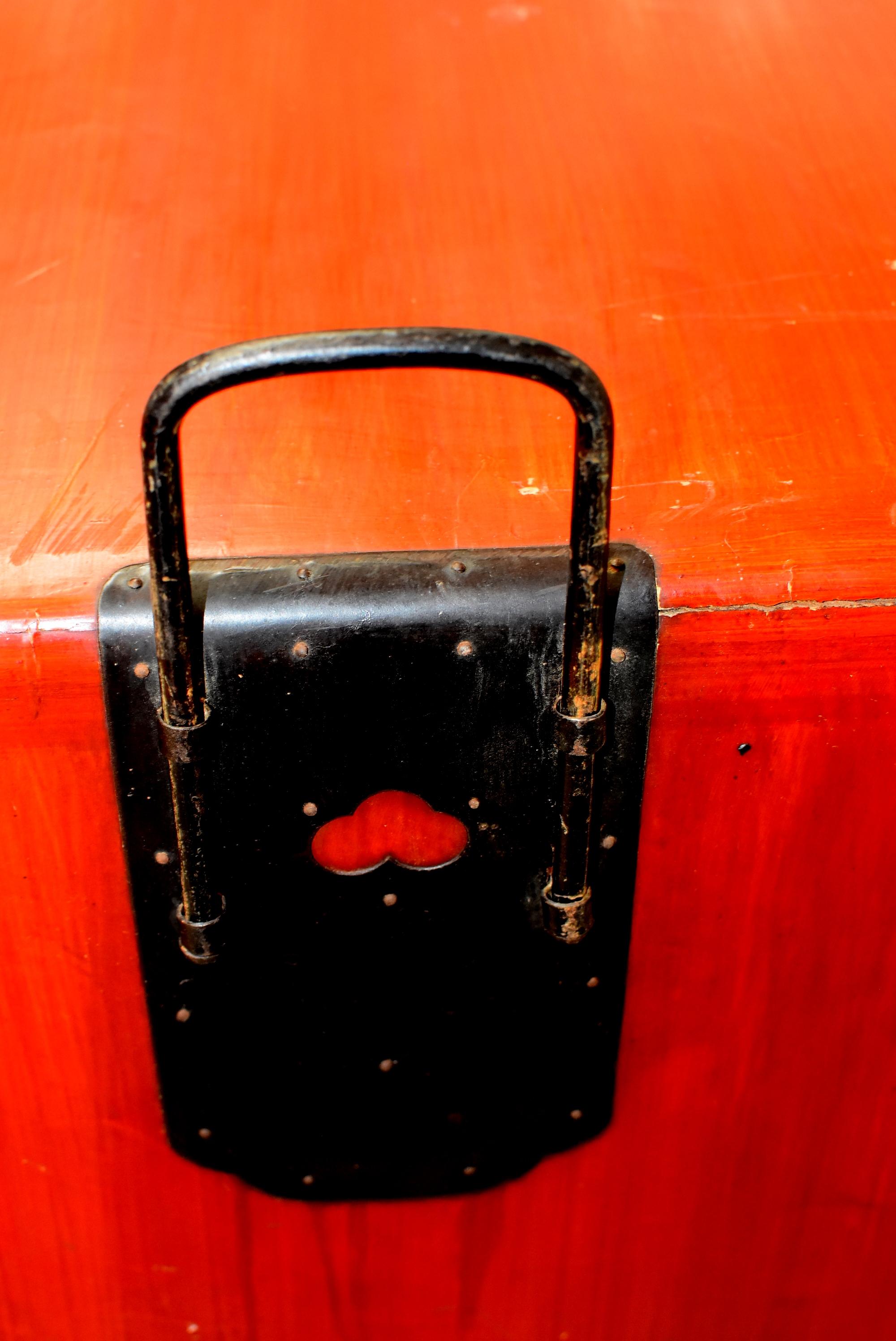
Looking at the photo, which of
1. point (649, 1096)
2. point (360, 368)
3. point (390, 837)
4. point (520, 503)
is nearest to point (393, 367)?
point (360, 368)

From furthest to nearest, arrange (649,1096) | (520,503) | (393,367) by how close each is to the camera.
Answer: (649,1096)
(520,503)
(393,367)

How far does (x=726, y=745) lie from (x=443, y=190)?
39 centimetres

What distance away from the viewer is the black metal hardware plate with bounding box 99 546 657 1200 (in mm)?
551

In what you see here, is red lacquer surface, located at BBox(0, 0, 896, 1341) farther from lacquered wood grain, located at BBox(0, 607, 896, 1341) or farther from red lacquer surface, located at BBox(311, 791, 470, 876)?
red lacquer surface, located at BBox(311, 791, 470, 876)

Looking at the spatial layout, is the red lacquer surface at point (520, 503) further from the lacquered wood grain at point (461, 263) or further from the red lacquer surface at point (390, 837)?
the red lacquer surface at point (390, 837)

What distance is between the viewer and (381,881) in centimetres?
61

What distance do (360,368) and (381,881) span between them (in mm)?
278

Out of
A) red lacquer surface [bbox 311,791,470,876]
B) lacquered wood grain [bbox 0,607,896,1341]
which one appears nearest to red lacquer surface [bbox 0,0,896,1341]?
lacquered wood grain [bbox 0,607,896,1341]

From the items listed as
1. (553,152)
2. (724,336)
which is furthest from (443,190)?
(724,336)

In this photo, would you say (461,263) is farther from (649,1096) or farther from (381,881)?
(649,1096)

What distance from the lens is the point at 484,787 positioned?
0.59 meters

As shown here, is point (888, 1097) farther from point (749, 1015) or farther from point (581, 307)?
point (581, 307)

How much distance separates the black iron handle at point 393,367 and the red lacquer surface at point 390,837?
0.06 m

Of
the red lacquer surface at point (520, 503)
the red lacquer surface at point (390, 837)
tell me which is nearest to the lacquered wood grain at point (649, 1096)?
the red lacquer surface at point (520, 503)
